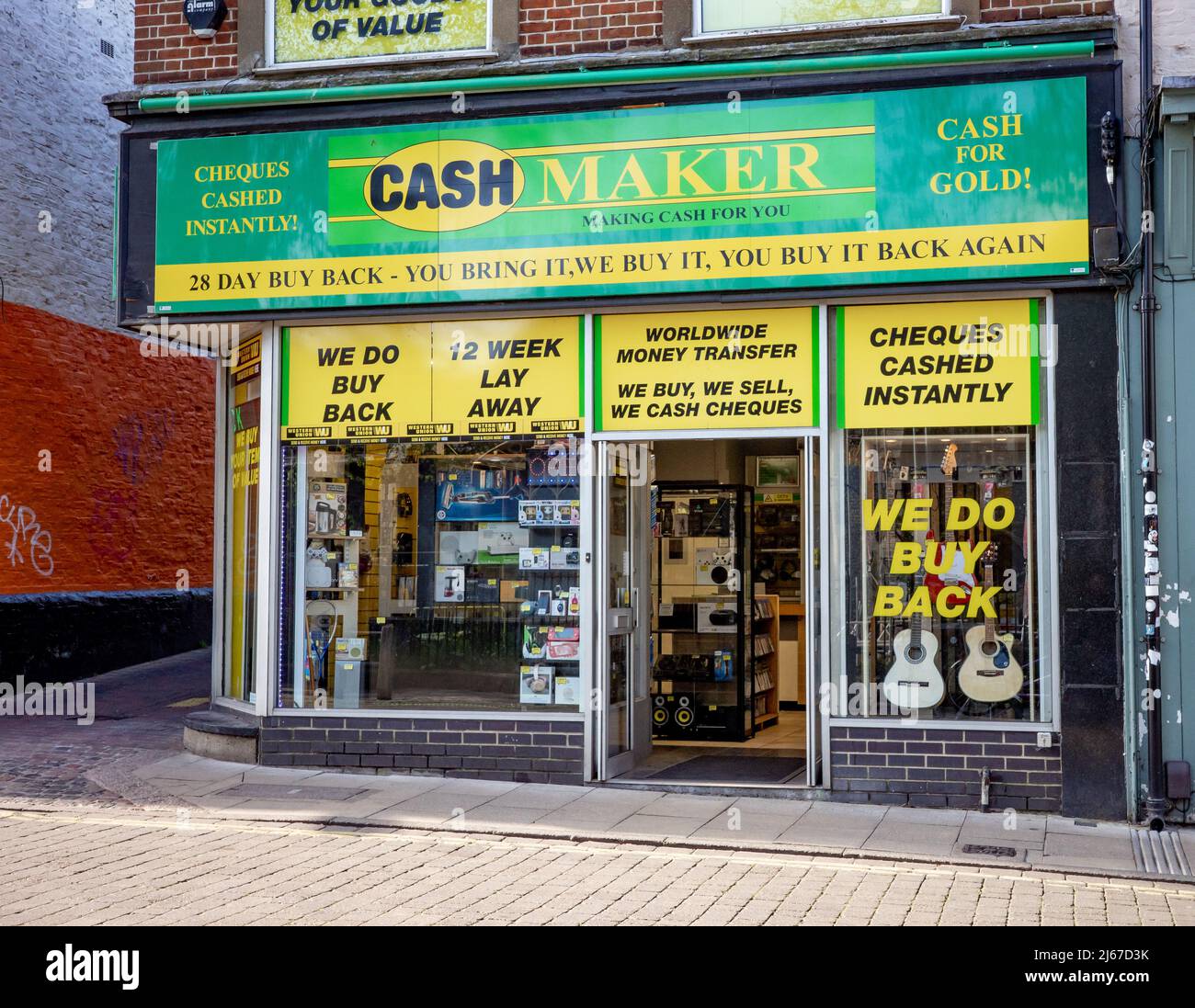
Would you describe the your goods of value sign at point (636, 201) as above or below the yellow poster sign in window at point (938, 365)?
above

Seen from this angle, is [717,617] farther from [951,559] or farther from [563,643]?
[951,559]

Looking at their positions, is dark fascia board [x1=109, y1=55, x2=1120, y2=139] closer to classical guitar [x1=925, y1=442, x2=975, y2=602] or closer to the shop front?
the shop front

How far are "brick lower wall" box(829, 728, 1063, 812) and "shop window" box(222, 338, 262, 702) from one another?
513 cm

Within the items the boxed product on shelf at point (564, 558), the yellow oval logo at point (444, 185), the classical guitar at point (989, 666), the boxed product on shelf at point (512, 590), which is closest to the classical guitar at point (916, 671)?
the classical guitar at point (989, 666)

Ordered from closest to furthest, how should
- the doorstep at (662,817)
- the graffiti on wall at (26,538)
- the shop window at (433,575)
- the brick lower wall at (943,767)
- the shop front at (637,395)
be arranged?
the doorstep at (662,817), the brick lower wall at (943,767), the shop front at (637,395), the shop window at (433,575), the graffiti on wall at (26,538)

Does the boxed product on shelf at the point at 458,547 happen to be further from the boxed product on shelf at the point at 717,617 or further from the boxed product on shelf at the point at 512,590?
the boxed product on shelf at the point at 717,617

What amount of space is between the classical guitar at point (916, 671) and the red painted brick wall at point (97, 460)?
986cm

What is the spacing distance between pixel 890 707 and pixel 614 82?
512cm

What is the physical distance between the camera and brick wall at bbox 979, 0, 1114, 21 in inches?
376

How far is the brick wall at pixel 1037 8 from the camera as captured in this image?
376 inches

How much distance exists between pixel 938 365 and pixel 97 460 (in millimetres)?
10581

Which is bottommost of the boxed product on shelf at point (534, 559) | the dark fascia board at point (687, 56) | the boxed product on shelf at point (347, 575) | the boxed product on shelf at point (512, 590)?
the boxed product on shelf at point (512, 590)
